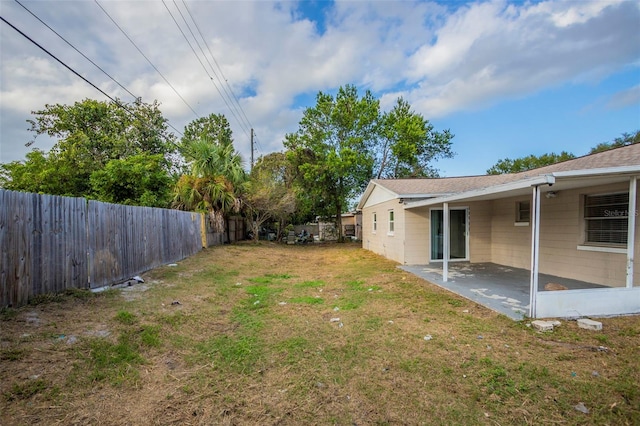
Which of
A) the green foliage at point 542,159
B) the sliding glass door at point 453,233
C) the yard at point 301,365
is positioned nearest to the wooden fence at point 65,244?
the yard at point 301,365

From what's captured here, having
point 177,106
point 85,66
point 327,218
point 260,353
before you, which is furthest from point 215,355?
point 327,218

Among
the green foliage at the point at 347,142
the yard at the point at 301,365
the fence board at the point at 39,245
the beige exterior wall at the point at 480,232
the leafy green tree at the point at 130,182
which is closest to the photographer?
the yard at the point at 301,365

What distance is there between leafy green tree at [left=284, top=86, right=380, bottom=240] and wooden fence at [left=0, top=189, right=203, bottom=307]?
13367 millimetres

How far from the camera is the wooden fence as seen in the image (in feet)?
12.4

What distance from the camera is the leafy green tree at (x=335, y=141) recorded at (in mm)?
19672

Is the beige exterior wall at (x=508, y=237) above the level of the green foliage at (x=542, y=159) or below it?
below

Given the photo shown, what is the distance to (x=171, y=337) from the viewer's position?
3.78m

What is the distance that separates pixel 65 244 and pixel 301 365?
14.9ft

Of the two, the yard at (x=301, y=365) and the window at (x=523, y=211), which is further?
the window at (x=523, y=211)

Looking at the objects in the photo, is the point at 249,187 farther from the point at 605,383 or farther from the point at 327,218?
the point at 605,383

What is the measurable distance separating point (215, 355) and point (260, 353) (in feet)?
1.76

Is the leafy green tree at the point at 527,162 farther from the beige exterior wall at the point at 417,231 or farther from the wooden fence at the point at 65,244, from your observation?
the wooden fence at the point at 65,244

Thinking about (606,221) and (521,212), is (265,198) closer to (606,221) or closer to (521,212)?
(521,212)

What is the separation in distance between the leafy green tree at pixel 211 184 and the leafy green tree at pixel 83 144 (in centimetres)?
96
